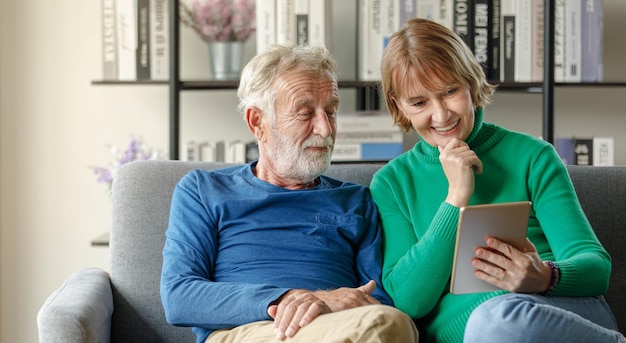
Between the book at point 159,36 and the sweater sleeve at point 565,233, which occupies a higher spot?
the book at point 159,36

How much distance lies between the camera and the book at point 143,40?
3020mm

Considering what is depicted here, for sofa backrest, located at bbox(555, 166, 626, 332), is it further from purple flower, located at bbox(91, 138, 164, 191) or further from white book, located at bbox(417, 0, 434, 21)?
purple flower, located at bbox(91, 138, 164, 191)

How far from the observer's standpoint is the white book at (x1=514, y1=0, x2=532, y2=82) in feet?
9.87

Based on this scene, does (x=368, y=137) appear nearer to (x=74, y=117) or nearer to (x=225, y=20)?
(x=225, y=20)

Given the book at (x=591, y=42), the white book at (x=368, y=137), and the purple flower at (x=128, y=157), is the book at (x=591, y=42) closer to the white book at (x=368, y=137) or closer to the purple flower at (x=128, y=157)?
the white book at (x=368, y=137)

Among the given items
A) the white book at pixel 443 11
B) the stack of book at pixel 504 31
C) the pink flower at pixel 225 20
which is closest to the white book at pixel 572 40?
the stack of book at pixel 504 31

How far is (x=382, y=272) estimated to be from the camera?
1946 millimetres

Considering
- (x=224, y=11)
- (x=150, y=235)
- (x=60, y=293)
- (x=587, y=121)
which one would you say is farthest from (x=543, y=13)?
(x=60, y=293)

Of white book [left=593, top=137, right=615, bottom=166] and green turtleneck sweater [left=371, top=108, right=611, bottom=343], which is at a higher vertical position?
white book [left=593, top=137, right=615, bottom=166]

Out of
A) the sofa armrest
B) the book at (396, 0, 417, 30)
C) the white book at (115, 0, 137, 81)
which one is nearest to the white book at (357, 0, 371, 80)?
the book at (396, 0, 417, 30)

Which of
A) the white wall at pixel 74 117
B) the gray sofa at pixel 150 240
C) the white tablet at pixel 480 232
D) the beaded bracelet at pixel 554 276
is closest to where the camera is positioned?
the white tablet at pixel 480 232

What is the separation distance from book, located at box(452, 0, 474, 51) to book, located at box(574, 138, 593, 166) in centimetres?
52

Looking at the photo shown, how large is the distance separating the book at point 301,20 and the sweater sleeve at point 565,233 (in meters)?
1.30

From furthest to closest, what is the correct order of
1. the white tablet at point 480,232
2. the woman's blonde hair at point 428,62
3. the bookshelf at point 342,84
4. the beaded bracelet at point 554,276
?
the bookshelf at point 342,84 < the woman's blonde hair at point 428,62 < the beaded bracelet at point 554,276 < the white tablet at point 480,232
